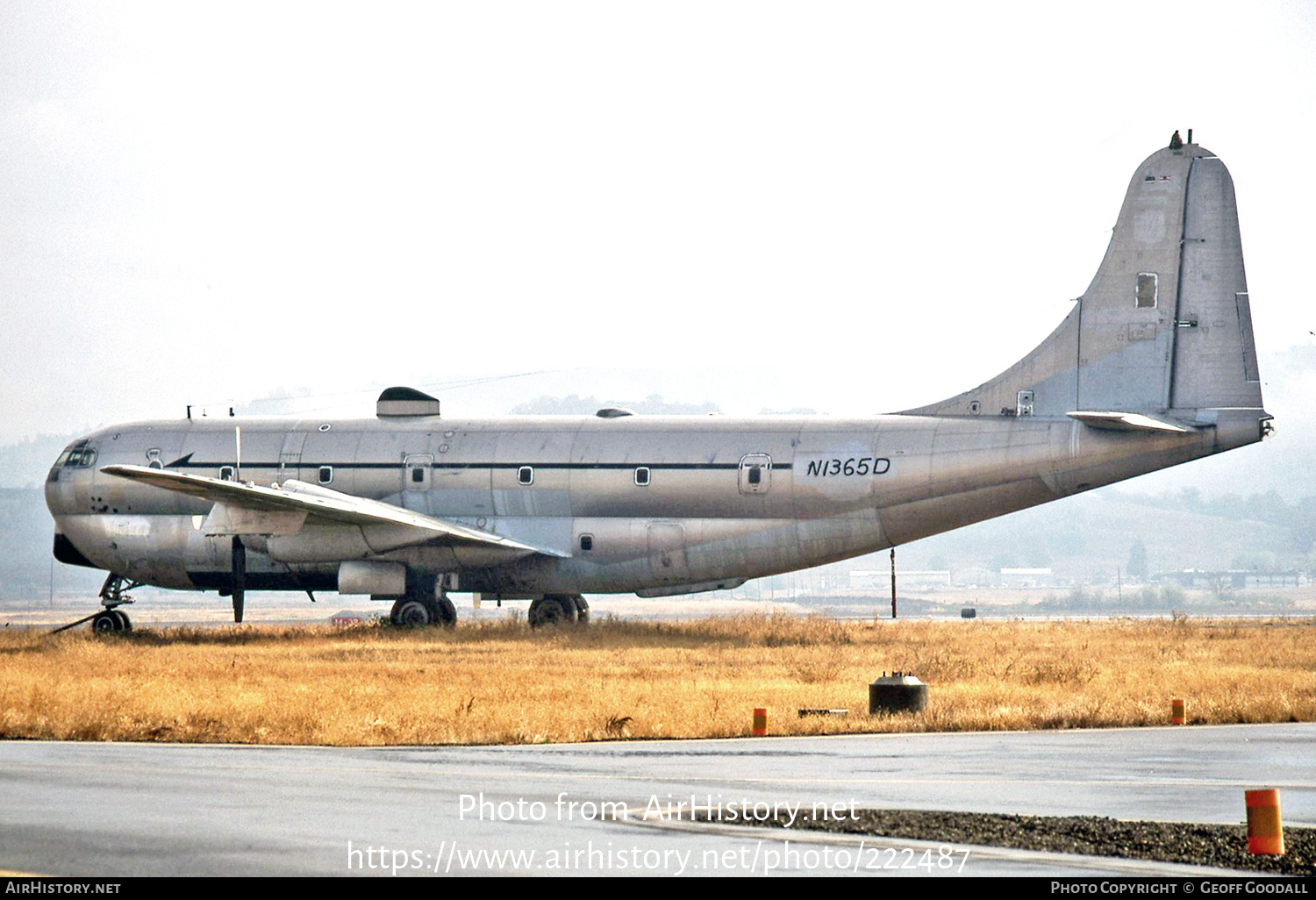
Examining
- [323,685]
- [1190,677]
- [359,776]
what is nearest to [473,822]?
[359,776]

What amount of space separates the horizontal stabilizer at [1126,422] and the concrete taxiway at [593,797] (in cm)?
1598

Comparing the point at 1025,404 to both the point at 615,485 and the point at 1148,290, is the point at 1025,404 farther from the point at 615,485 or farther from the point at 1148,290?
the point at 615,485

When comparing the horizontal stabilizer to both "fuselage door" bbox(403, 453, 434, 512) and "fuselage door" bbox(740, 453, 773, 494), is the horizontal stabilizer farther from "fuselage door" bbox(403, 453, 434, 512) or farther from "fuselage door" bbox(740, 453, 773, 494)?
"fuselage door" bbox(403, 453, 434, 512)

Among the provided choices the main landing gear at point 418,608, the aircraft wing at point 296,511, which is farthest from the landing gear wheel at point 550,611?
the aircraft wing at point 296,511

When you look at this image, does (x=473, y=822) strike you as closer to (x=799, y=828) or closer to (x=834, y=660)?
(x=799, y=828)

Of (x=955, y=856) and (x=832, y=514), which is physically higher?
(x=832, y=514)

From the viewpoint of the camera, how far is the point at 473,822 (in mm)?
14055

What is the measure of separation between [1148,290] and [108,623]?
94.1ft

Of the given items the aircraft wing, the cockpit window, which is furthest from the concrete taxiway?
the cockpit window

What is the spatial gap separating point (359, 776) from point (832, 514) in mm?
25768

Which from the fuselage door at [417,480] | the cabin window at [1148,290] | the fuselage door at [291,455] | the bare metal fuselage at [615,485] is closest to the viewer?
the bare metal fuselage at [615,485]

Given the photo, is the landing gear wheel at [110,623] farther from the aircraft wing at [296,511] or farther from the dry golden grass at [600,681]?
the aircraft wing at [296,511]

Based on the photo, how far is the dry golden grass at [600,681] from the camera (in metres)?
23.3

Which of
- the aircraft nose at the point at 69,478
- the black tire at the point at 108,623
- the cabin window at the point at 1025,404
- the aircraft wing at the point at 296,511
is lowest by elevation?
the black tire at the point at 108,623
